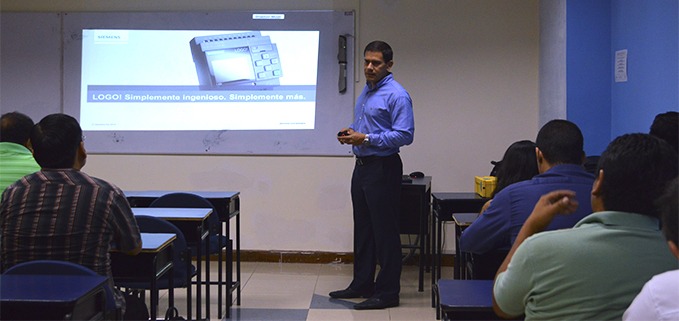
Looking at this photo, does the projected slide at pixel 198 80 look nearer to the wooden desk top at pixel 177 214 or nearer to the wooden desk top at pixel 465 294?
the wooden desk top at pixel 177 214

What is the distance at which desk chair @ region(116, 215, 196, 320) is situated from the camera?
2520 millimetres

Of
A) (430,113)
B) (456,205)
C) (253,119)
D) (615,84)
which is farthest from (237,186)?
(615,84)

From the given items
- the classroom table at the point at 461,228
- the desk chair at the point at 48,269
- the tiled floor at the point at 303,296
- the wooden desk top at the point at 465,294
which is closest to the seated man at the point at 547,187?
the wooden desk top at the point at 465,294

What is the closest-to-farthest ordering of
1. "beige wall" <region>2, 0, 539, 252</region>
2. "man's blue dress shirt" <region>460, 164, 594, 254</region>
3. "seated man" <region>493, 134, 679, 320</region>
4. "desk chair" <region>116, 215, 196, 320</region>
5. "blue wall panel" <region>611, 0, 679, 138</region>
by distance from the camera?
"seated man" <region>493, 134, 679, 320</region>, "man's blue dress shirt" <region>460, 164, 594, 254</region>, "desk chair" <region>116, 215, 196, 320</region>, "blue wall panel" <region>611, 0, 679, 138</region>, "beige wall" <region>2, 0, 539, 252</region>

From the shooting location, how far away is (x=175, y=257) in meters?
2.71

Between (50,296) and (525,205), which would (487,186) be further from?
(50,296)

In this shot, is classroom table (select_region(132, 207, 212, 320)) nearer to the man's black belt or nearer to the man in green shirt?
Answer: the man in green shirt

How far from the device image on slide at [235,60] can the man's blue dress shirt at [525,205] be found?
325 centimetres

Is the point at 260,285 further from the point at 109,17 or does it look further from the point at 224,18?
the point at 109,17

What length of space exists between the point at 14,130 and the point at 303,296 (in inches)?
79.4

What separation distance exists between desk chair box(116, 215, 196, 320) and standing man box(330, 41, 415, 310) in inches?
44.3

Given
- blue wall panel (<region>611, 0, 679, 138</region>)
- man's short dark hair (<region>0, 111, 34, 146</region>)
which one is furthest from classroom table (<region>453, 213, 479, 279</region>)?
man's short dark hair (<region>0, 111, 34, 146</region>)

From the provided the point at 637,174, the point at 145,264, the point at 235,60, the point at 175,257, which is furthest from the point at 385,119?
the point at 637,174

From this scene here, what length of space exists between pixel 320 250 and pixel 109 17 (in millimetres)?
2759
